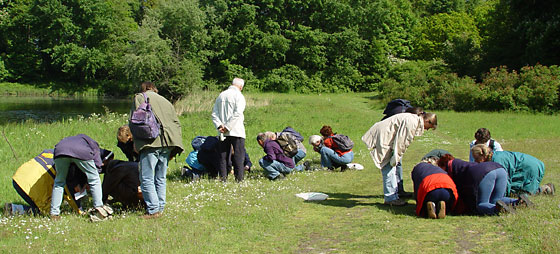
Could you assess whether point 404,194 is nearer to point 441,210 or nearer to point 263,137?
point 441,210

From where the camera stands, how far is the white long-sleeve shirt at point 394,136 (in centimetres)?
708

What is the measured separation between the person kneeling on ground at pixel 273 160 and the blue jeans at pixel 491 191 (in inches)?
160

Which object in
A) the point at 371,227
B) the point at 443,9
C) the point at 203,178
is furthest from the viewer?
the point at 443,9

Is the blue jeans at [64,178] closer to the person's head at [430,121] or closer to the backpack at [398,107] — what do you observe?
the backpack at [398,107]

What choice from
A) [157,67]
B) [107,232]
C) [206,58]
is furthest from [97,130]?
[206,58]

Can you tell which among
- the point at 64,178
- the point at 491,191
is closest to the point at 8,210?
the point at 64,178

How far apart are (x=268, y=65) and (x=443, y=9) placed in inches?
1242

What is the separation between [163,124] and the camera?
6648 mm

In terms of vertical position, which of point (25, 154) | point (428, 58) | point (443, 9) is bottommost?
point (25, 154)

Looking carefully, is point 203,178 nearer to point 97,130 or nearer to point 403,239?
point 403,239

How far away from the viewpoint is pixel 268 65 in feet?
186

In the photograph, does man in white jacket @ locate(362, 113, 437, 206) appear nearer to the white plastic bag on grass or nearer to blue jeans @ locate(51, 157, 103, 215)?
the white plastic bag on grass

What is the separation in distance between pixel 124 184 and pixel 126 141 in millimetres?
768

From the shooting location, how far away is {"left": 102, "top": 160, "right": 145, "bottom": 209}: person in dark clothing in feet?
22.8
